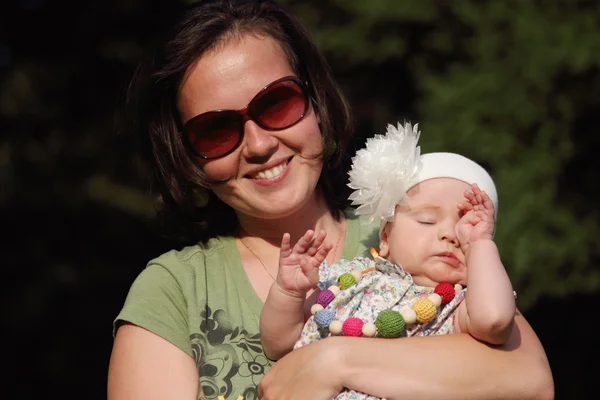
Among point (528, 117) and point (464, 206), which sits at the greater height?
point (464, 206)

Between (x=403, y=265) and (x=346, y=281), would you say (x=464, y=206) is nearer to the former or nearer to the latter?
(x=403, y=265)

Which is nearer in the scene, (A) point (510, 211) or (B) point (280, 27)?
(B) point (280, 27)

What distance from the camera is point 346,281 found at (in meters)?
2.77

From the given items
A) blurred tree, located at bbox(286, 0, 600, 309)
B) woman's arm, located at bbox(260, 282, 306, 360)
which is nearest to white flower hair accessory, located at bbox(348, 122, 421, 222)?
woman's arm, located at bbox(260, 282, 306, 360)

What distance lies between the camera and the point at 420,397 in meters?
2.48

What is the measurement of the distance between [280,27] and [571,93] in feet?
8.81

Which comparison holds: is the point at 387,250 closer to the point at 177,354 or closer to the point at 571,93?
the point at 177,354

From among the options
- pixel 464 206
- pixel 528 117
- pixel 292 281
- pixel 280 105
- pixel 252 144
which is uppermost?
pixel 280 105

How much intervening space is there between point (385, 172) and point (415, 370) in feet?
2.20

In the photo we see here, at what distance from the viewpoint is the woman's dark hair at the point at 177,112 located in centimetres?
300

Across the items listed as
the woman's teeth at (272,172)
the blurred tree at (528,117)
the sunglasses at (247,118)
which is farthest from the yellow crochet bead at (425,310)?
the blurred tree at (528,117)

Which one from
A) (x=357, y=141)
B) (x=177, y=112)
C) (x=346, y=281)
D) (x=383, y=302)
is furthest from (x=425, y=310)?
(x=357, y=141)

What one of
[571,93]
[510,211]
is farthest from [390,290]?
[571,93]

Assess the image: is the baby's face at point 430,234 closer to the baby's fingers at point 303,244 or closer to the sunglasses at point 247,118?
the baby's fingers at point 303,244
